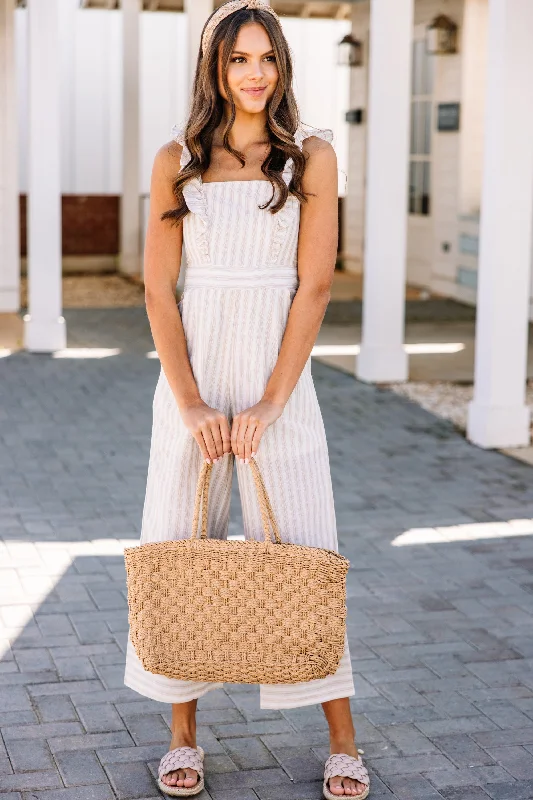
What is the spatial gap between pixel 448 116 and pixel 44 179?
225 inches

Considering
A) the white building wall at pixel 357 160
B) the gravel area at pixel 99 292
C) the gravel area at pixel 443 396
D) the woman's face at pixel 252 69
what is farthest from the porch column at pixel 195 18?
the woman's face at pixel 252 69

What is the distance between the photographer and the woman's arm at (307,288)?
9.89 feet

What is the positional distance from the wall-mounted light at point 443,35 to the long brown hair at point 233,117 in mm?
11344

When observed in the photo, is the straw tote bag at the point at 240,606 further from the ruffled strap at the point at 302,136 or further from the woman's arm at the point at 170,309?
the ruffled strap at the point at 302,136

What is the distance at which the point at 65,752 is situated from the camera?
3.47 metres

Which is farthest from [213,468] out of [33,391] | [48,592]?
[33,391]

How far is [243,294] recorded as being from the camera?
3.09 metres

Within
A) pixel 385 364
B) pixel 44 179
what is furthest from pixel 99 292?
pixel 385 364

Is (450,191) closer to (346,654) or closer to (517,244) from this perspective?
(517,244)

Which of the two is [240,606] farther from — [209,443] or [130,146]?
[130,146]

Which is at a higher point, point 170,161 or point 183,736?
point 170,161

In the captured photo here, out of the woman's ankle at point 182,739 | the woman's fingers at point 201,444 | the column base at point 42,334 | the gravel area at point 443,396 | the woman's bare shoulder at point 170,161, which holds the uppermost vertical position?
the woman's bare shoulder at point 170,161

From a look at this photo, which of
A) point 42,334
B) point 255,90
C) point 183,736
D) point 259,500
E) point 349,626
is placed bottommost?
point 349,626

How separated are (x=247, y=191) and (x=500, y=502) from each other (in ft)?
11.6
